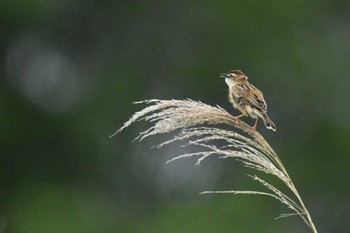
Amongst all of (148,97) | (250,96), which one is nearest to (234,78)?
(250,96)

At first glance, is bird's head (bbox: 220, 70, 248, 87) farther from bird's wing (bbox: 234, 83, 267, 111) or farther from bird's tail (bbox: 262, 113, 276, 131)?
bird's tail (bbox: 262, 113, 276, 131)

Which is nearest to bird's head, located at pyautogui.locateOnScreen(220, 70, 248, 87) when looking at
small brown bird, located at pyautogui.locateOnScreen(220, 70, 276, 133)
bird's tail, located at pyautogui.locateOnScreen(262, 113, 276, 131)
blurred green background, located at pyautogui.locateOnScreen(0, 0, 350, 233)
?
small brown bird, located at pyautogui.locateOnScreen(220, 70, 276, 133)

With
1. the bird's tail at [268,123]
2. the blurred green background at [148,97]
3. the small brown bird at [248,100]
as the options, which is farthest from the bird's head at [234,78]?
the blurred green background at [148,97]

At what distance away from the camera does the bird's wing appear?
5.80 meters

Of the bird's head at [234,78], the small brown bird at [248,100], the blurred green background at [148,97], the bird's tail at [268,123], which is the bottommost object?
the bird's tail at [268,123]

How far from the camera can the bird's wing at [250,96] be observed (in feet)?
19.0

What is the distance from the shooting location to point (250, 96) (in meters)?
5.88

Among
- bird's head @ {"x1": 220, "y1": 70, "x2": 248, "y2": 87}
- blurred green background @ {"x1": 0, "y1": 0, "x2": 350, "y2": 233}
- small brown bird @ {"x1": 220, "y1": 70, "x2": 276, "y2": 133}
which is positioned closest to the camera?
small brown bird @ {"x1": 220, "y1": 70, "x2": 276, "y2": 133}

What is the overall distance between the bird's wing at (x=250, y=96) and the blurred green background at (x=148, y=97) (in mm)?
6476

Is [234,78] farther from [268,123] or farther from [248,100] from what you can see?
[268,123]

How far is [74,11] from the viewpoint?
14.5 m

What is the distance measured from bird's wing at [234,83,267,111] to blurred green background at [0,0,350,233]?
6476 mm

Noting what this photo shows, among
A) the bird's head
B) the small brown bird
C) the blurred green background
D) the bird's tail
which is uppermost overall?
the blurred green background

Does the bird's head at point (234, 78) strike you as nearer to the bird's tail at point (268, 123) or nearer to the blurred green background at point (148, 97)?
the bird's tail at point (268, 123)
